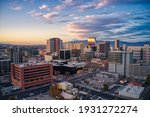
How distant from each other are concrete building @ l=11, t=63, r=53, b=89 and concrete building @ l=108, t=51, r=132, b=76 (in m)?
2.05

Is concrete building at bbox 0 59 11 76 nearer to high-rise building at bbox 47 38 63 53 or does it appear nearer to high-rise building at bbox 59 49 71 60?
high-rise building at bbox 47 38 63 53

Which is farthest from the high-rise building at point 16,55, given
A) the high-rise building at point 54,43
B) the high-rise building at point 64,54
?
the high-rise building at point 64,54

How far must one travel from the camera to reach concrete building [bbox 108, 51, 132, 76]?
482 cm

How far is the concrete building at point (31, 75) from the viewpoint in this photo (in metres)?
3.50

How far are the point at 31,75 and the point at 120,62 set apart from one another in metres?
2.70

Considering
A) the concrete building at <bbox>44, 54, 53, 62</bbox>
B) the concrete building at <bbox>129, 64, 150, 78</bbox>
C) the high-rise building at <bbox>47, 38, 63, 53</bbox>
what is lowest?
the concrete building at <bbox>129, 64, 150, 78</bbox>

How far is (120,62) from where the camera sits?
197 inches

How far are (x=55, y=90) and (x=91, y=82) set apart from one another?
1.16 metres

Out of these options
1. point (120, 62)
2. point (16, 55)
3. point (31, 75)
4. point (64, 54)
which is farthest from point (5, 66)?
point (120, 62)

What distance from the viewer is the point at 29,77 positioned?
11.8 ft

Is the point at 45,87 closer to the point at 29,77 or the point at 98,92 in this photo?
the point at 29,77

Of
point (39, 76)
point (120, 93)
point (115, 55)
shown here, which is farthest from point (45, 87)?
point (115, 55)

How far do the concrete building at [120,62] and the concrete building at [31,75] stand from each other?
6.74 ft

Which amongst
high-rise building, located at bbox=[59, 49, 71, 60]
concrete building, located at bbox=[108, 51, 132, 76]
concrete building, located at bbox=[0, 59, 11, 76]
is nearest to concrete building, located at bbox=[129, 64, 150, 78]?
concrete building, located at bbox=[108, 51, 132, 76]
